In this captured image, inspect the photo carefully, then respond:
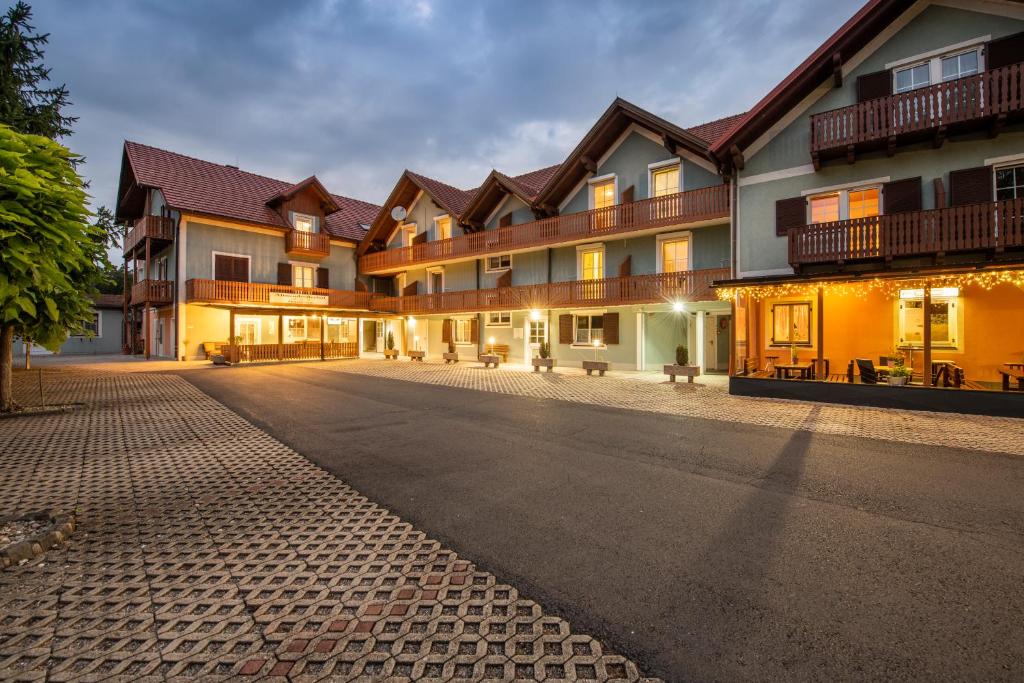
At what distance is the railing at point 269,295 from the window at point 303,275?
47.7 inches

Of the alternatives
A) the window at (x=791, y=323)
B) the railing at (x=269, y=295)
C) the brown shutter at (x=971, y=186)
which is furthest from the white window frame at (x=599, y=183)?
the railing at (x=269, y=295)

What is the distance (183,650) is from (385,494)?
263cm

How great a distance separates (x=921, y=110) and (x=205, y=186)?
3306 cm

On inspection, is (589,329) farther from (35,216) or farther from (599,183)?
(35,216)

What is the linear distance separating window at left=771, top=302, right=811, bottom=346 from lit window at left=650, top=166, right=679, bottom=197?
21.2 feet

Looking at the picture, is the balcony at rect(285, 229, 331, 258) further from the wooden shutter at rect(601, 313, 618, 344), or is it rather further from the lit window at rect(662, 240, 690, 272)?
the lit window at rect(662, 240, 690, 272)

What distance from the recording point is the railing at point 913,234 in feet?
36.5

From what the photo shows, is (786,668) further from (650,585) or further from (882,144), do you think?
(882,144)

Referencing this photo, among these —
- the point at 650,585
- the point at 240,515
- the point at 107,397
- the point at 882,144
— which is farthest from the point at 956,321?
the point at 107,397

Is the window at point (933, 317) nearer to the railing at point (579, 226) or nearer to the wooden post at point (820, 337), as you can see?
the wooden post at point (820, 337)

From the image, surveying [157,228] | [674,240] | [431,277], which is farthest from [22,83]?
[674,240]

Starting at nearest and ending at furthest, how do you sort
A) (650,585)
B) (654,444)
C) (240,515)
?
1. (650,585)
2. (240,515)
3. (654,444)

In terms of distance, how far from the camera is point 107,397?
1259cm

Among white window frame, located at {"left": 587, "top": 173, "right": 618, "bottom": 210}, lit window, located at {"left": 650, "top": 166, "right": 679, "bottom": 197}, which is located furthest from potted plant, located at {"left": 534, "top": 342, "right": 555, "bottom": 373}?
lit window, located at {"left": 650, "top": 166, "right": 679, "bottom": 197}
